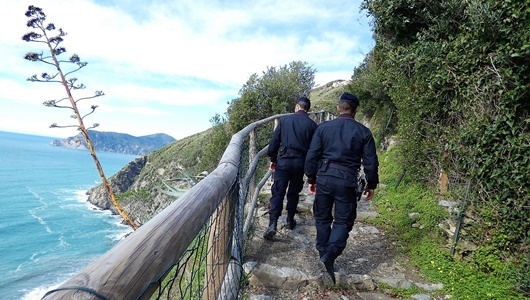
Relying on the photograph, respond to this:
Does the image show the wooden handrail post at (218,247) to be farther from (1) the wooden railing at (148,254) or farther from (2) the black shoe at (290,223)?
(2) the black shoe at (290,223)

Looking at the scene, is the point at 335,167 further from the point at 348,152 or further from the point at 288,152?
the point at 288,152

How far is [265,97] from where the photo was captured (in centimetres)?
2238

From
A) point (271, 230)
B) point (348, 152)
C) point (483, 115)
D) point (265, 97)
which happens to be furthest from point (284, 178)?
point (265, 97)

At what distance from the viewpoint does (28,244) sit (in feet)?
137

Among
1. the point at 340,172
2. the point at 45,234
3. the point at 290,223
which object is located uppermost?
the point at 340,172

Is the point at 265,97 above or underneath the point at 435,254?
above

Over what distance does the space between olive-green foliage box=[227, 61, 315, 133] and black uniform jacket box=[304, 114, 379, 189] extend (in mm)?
17424

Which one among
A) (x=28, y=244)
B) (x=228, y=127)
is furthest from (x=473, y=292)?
(x=28, y=244)

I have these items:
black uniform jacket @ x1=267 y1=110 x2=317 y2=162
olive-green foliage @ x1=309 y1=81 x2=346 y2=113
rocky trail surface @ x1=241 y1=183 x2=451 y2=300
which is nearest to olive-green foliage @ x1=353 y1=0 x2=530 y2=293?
rocky trail surface @ x1=241 y1=183 x2=451 y2=300

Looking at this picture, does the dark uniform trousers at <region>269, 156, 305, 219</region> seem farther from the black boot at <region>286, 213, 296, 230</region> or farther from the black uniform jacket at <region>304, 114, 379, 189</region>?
the black uniform jacket at <region>304, 114, 379, 189</region>

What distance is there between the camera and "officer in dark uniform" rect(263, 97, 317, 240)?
15.3 ft

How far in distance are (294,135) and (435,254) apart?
2922 millimetres

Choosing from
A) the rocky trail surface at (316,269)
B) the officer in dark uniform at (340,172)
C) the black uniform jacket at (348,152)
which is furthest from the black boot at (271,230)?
the black uniform jacket at (348,152)

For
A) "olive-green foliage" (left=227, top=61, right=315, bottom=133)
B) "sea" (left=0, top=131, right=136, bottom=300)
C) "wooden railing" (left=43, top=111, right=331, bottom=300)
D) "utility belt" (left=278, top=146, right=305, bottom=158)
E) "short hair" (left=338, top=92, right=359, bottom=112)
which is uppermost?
"olive-green foliage" (left=227, top=61, right=315, bottom=133)
